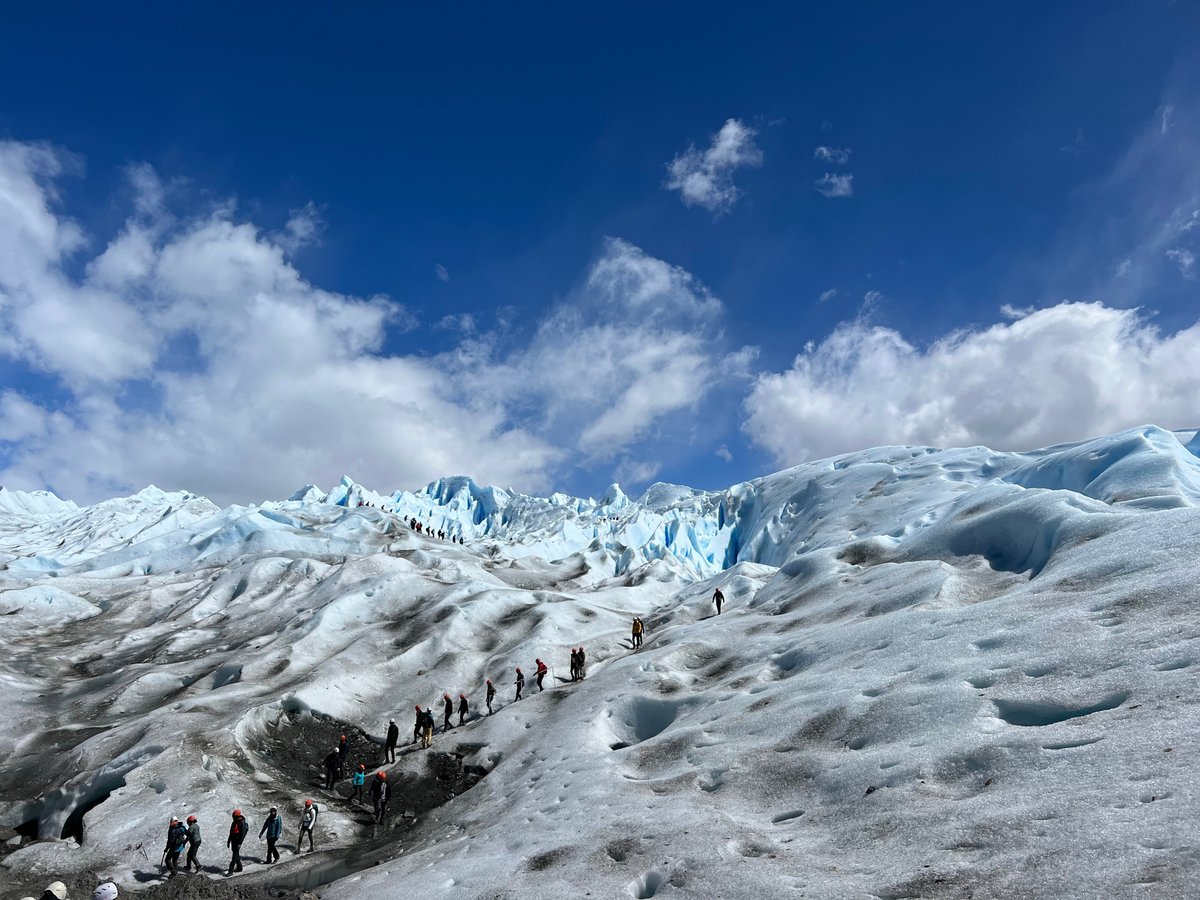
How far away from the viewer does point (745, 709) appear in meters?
23.1

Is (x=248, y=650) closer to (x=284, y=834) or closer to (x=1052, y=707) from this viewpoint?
(x=284, y=834)

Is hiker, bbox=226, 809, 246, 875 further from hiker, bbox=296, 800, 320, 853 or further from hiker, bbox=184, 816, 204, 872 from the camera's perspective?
hiker, bbox=296, 800, 320, 853

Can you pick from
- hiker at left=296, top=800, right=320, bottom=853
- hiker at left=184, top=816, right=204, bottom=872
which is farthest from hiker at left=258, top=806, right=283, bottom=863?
hiker at left=184, top=816, right=204, bottom=872

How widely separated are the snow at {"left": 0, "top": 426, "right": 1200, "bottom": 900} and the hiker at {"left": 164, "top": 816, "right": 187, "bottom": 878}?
0.85m

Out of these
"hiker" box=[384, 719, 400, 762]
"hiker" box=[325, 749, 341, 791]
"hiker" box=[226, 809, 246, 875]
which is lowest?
"hiker" box=[226, 809, 246, 875]

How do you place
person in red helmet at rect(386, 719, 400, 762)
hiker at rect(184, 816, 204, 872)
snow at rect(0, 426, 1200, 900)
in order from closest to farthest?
snow at rect(0, 426, 1200, 900) < hiker at rect(184, 816, 204, 872) < person in red helmet at rect(386, 719, 400, 762)

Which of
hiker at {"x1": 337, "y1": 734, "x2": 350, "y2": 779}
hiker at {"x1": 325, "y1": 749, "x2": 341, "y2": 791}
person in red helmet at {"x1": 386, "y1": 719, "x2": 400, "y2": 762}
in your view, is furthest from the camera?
person in red helmet at {"x1": 386, "y1": 719, "x2": 400, "y2": 762}

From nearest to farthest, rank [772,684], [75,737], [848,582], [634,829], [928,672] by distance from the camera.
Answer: [634,829]
[928,672]
[772,684]
[848,582]
[75,737]

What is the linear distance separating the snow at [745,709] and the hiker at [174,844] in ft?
2.79

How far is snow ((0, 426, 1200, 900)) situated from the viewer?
1232 centimetres

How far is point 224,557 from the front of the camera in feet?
291

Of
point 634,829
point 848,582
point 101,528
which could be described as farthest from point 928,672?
point 101,528

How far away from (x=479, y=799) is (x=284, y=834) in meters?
7.44

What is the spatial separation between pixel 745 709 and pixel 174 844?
19.8 m
